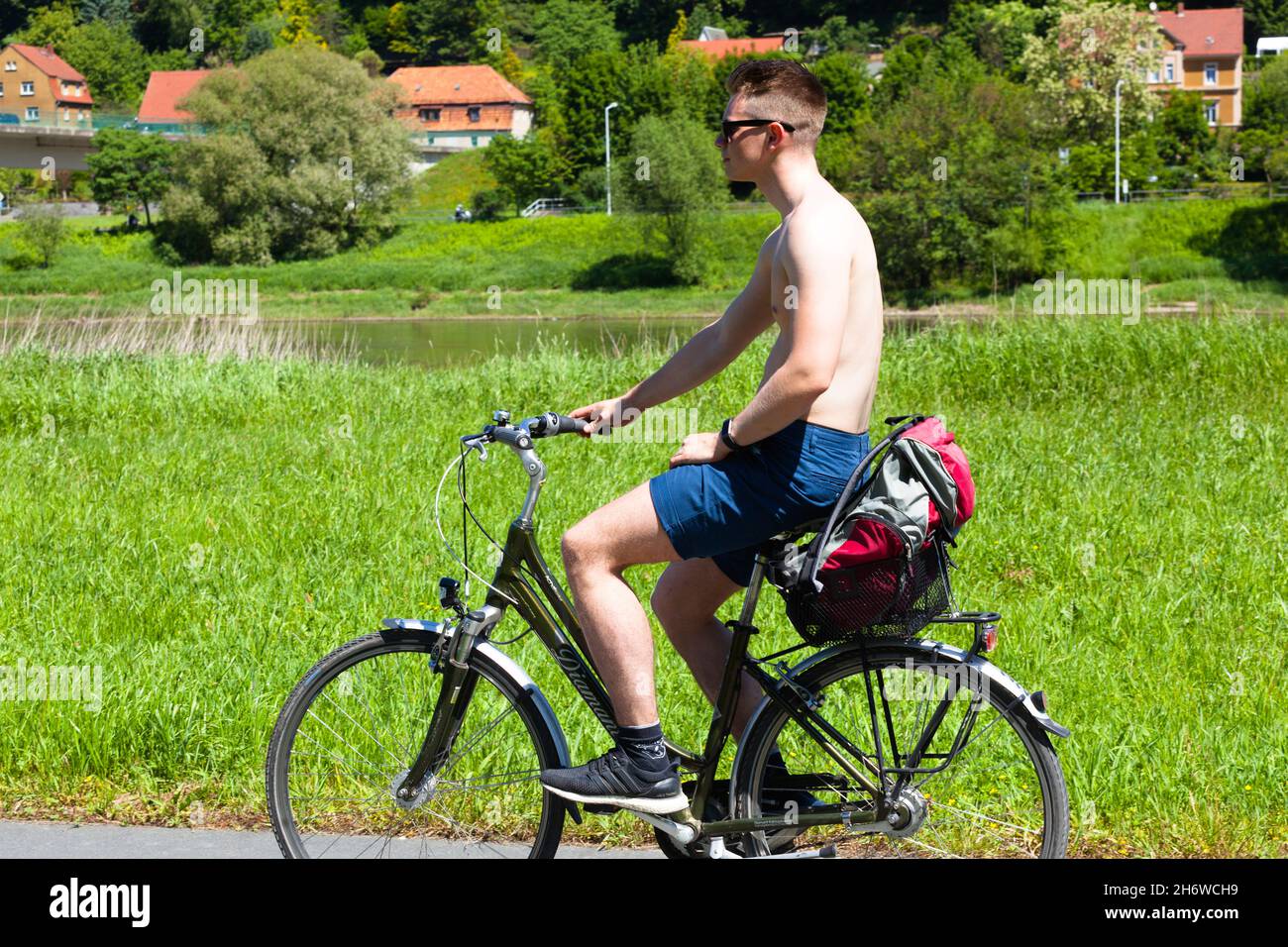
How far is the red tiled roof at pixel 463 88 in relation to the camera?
114 m

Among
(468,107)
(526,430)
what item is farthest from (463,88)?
(526,430)

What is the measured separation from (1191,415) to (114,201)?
230 ft

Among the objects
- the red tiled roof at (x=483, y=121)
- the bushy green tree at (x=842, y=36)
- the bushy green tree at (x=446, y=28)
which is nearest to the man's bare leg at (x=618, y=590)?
the red tiled roof at (x=483, y=121)

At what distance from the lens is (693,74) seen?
88688 mm

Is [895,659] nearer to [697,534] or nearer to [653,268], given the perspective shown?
[697,534]

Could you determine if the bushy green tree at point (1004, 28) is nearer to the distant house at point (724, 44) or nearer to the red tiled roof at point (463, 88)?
the distant house at point (724, 44)

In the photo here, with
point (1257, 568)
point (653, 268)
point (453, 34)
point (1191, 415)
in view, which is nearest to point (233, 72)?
point (653, 268)

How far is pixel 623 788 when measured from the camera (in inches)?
139

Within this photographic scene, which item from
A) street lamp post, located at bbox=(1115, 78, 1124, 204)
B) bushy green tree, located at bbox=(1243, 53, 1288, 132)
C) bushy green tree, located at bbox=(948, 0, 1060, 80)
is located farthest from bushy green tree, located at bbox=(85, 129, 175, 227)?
bushy green tree, located at bbox=(1243, 53, 1288, 132)

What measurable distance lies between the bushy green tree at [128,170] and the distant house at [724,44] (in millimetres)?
52654

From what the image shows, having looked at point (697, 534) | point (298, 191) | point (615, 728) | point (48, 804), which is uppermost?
point (298, 191)

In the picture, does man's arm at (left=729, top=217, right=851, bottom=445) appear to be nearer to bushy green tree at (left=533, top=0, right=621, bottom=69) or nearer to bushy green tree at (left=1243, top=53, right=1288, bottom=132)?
bushy green tree at (left=1243, top=53, right=1288, bottom=132)

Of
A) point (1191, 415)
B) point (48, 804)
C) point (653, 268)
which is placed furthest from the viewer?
point (653, 268)

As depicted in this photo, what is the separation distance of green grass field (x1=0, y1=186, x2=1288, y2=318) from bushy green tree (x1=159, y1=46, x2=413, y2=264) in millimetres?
1527
